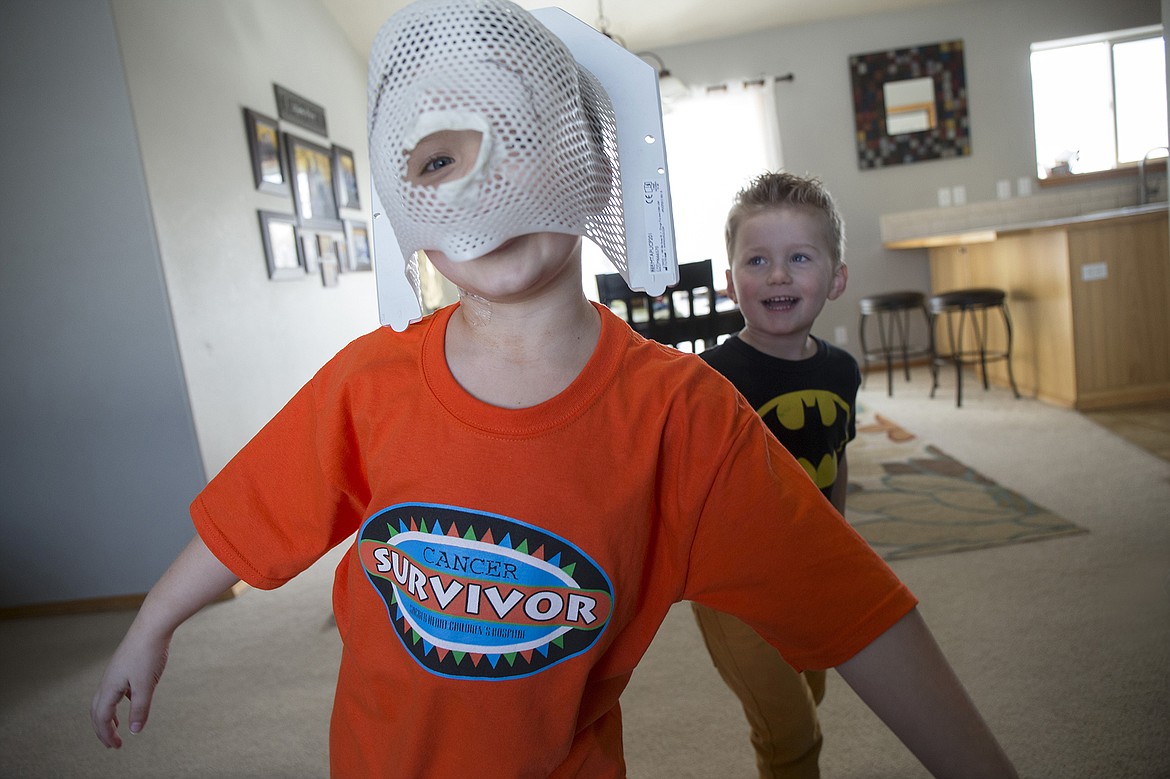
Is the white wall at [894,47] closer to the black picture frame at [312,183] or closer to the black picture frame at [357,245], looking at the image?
the black picture frame at [357,245]

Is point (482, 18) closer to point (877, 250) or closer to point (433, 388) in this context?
point (433, 388)

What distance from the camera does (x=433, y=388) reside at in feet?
1.96

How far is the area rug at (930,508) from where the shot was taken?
A: 7.93 feet

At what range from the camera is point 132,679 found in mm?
670

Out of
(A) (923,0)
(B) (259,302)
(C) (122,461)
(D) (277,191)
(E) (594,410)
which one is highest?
(A) (923,0)

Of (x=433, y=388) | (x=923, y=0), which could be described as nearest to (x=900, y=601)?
(x=433, y=388)

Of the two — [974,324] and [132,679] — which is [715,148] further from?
[132,679]

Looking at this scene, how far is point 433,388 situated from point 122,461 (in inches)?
97.8

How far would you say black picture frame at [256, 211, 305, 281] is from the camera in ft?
10.9

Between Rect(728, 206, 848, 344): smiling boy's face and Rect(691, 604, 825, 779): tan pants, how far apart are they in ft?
1.53

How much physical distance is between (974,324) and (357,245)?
11.6ft

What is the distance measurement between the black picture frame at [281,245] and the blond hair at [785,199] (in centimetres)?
250

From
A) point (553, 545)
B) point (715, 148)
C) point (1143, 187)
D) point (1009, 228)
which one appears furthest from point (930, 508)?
point (715, 148)

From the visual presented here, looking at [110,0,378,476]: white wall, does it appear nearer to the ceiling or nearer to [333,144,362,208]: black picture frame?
[333,144,362,208]: black picture frame
